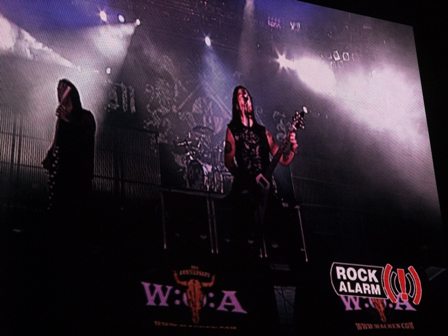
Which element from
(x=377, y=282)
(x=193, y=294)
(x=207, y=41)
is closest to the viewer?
(x=193, y=294)

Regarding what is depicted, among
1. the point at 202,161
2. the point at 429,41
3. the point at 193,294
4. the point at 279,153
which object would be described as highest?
the point at 429,41

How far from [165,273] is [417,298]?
204cm

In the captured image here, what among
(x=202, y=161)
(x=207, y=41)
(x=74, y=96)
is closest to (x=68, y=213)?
(x=74, y=96)

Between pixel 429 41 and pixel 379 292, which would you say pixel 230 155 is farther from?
pixel 429 41

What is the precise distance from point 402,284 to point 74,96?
282 centimetres

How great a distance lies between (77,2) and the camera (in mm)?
5137

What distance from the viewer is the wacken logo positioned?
4.54 m

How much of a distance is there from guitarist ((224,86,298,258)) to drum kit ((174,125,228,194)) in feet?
0.26

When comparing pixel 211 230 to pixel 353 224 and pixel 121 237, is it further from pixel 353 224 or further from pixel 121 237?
pixel 353 224

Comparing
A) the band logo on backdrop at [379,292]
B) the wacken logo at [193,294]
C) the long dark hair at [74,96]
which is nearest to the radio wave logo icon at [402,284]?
the band logo on backdrop at [379,292]

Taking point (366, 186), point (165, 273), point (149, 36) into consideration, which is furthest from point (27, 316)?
point (366, 186)

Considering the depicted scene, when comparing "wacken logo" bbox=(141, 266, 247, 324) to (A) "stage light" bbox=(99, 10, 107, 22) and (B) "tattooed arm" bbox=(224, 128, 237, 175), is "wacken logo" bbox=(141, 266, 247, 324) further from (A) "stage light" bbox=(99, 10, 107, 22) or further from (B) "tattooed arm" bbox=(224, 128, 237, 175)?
(A) "stage light" bbox=(99, 10, 107, 22)

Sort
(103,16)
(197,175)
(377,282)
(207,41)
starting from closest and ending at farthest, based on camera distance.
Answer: (197,175) → (103,16) → (377,282) → (207,41)

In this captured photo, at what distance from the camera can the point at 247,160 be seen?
527 centimetres
